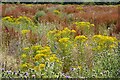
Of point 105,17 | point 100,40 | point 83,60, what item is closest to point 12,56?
point 83,60

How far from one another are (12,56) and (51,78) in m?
1.44

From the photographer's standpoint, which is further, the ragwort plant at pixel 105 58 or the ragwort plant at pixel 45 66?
the ragwort plant at pixel 105 58

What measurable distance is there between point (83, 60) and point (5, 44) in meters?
1.52

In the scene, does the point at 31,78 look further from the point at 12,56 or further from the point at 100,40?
the point at 12,56

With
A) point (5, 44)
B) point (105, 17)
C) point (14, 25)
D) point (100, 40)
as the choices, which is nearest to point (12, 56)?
point (5, 44)

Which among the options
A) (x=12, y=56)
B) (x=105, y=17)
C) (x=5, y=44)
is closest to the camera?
(x=12, y=56)

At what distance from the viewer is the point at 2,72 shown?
3.03m

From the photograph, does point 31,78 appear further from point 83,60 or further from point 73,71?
point 83,60

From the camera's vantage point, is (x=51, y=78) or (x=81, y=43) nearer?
(x=51, y=78)

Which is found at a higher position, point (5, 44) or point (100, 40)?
point (100, 40)

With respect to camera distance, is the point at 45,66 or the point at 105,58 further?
the point at 105,58

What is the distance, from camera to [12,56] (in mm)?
4176

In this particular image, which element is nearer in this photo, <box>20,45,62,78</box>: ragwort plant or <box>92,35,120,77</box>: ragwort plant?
<box>20,45,62,78</box>: ragwort plant

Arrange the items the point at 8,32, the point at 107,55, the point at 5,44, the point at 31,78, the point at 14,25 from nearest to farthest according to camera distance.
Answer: the point at 31,78 → the point at 107,55 → the point at 5,44 → the point at 8,32 → the point at 14,25
